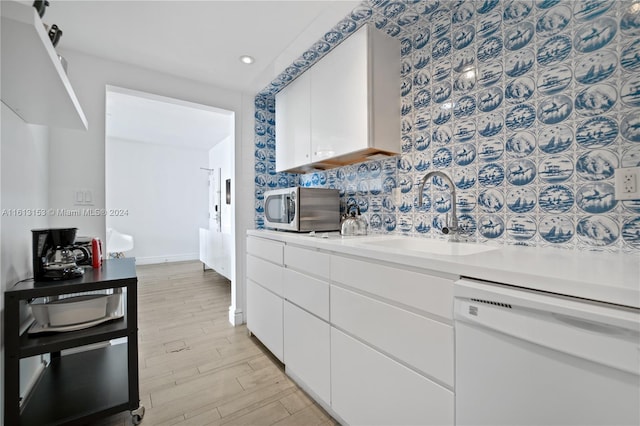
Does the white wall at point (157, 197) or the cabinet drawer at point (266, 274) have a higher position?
the white wall at point (157, 197)

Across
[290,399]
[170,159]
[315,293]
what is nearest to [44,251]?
[315,293]

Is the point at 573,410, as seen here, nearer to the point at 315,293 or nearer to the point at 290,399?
the point at 315,293

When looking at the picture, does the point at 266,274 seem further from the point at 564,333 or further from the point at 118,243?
the point at 118,243

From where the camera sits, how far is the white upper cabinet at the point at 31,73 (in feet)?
2.49

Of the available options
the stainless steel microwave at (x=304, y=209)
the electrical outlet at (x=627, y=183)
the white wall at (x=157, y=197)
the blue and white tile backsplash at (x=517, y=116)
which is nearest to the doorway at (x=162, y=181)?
the white wall at (x=157, y=197)

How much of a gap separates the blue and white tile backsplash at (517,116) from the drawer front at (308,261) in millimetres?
638

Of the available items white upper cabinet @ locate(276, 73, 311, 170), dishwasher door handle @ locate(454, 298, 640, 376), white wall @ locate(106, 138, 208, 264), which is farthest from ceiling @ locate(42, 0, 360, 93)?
white wall @ locate(106, 138, 208, 264)

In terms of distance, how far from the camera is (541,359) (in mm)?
710

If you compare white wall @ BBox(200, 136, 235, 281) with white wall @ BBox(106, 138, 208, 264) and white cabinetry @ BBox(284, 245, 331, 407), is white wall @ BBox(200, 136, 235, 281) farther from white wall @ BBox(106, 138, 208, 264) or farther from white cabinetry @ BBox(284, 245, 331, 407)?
white cabinetry @ BBox(284, 245, 331, 407)

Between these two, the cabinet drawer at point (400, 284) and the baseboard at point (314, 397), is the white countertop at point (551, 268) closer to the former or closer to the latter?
the cabinet drawer at point (400, 284)

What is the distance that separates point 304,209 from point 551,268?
1.48 metres

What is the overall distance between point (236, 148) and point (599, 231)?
2621 millimetres

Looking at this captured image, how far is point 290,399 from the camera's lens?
5.40ft

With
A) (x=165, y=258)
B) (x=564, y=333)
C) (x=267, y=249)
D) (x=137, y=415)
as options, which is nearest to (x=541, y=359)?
(x=564, y=333)
